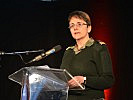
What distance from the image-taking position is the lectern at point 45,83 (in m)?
1.62

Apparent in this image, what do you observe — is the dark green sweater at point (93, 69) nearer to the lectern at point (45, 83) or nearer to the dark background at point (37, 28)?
the lectern at point (45, 83)

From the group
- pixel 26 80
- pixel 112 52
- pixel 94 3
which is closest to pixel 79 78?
pixel 26 80

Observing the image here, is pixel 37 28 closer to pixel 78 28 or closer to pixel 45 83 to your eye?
pixel 78 28

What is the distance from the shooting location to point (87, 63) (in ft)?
6.50

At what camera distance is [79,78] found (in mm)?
1740

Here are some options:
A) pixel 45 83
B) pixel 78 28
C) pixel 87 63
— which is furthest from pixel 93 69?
pixel 45 83

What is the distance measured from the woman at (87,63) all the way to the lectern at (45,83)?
0.15m

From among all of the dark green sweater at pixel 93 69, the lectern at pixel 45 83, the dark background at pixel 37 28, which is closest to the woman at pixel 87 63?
the dark green sweater at pixel 93 69

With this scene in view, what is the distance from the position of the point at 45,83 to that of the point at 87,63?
1.47 ft

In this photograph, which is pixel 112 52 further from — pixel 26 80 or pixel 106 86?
pixel 26 80

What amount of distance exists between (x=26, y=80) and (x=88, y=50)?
1.92 feet

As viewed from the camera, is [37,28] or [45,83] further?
[37,28]

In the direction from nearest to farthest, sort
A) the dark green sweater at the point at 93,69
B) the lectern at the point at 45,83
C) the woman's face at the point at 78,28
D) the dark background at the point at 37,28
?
the lectern at the point at 45,83
the dark green sweater at the point at 93,69
the woman's face at the point at 78,28
the dark background at the point at 37,28

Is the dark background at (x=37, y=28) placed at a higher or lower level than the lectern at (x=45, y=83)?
higher
